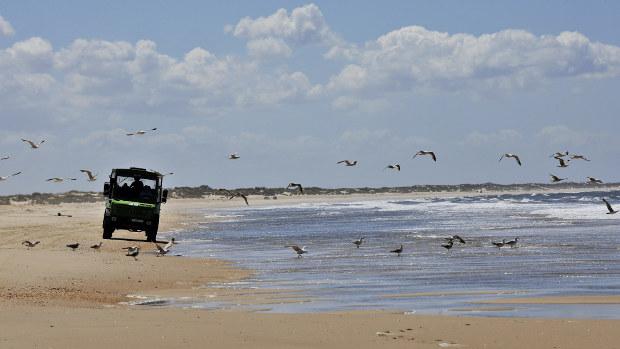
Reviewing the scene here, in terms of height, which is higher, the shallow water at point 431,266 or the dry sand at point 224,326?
the shallow water at point 431,266

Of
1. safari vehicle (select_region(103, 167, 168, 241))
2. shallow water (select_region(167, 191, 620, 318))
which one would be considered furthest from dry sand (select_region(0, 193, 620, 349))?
safari vehicle (select_region(103, 167, 168, 241))

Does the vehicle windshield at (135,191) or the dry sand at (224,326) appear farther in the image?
the vehicle windshield at (135,191)

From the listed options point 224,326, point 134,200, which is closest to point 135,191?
point 134,200

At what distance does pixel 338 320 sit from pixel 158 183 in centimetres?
2020

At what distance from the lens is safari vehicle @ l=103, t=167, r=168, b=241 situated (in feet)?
108

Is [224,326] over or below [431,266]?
below

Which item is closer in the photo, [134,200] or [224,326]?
[224,326]

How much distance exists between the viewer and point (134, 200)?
33125mm

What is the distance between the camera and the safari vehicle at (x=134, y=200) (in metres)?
33.0

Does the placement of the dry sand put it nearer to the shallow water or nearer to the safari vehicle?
the shallow water

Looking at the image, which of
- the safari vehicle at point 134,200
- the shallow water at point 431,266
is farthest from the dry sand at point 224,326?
the safari vehicle at point 134,200

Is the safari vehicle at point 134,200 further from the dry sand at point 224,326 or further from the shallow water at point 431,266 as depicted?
the dry sand at point 224,326

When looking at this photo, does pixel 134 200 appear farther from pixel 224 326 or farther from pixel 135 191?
pixel 224 326

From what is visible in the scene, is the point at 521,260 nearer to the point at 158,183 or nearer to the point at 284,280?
the point at 284,280
